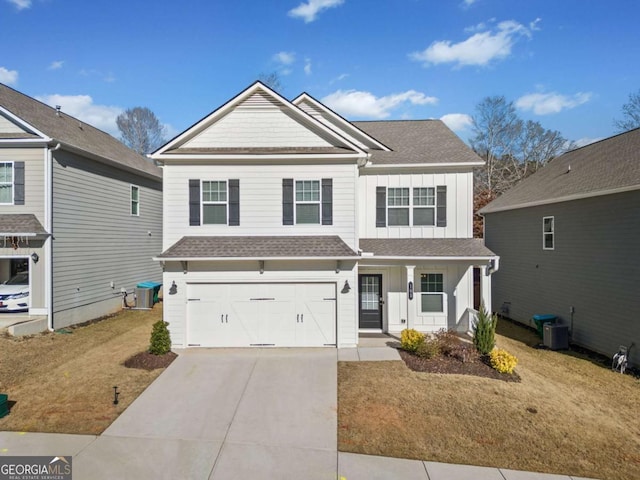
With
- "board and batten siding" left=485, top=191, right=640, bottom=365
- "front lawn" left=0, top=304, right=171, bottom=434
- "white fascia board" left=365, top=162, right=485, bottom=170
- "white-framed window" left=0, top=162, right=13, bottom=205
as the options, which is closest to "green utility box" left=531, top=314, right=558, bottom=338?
"board and batten siding" left=485, top=191, right=640, bottom=365

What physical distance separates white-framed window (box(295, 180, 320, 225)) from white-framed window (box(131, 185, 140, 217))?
37.0ft

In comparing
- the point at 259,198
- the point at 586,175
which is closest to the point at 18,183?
the point at 259,198

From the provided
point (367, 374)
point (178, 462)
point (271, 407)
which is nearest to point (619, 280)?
point (367, 374)

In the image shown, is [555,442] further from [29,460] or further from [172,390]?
[29,460]

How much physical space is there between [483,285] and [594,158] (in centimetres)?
780

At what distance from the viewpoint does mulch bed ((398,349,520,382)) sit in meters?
9.42

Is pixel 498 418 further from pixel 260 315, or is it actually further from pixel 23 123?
pixel 23 123

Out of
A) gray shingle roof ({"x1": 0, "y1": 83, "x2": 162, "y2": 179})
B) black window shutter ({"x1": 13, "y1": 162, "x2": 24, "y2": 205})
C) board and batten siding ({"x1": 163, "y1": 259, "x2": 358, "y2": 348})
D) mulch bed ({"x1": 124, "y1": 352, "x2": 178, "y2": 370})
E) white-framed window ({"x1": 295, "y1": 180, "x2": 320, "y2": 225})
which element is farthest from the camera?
gray shingle roof ({"x1": 0, "y1": 83, "x2": 162, "y2": 179})

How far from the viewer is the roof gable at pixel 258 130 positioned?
11891 mm

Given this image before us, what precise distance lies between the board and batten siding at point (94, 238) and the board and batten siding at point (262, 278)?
230 inches

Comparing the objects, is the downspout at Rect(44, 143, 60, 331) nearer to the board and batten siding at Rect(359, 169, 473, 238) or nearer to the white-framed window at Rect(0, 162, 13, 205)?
the white-framed window at Rect(0, 162, 13, 205)

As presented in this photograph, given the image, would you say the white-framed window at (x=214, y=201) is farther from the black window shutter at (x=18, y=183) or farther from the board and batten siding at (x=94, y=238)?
the black window shutter at (x=18, y=183)

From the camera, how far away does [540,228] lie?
15156mm

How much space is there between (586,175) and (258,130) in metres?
12.2
